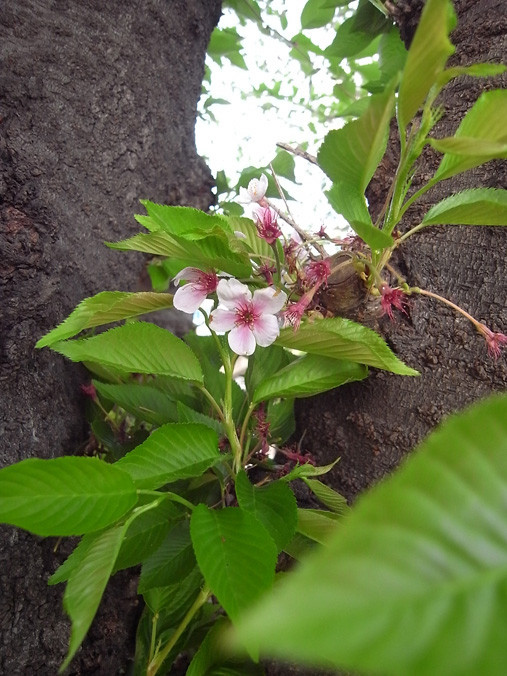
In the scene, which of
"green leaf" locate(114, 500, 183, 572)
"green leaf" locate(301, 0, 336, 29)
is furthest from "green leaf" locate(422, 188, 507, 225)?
"green leaf" locate(301, 0, 336, 29)

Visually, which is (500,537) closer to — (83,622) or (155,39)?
(83,622)

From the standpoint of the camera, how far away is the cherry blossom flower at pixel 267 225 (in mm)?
621

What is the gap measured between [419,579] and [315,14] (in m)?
1.41

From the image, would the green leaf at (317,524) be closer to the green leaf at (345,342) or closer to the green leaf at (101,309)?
the green leaf at (345,342)

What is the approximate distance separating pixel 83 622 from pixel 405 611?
0.31 m

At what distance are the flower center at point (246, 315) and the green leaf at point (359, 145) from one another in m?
0.17

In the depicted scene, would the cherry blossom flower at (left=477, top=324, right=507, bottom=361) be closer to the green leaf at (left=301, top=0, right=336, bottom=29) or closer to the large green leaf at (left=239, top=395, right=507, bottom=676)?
the large green leaf at (left=239, top=395, right=507, bottom=676)

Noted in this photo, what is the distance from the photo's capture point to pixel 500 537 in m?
0.20

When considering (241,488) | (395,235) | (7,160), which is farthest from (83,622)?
(7,160)

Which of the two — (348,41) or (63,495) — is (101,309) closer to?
(63,495)

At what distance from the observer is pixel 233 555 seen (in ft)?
1.49

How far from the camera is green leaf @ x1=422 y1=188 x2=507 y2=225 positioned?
504mm

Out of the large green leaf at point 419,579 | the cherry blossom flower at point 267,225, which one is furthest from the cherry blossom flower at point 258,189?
the large green leaf at point 419,579

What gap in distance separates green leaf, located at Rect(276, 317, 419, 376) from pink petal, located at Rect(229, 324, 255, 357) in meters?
0.04
